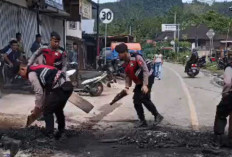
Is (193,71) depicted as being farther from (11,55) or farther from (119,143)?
(119,143)

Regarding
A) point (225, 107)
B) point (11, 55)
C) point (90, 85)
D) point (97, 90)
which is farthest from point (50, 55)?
point (97, 90)

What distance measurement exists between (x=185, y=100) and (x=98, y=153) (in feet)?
23.8

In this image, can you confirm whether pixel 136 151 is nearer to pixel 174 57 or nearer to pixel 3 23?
pixel 3 23

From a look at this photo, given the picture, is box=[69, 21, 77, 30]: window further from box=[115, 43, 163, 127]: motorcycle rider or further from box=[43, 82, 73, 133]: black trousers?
box=[43, 82, 73, 133]: black trousers

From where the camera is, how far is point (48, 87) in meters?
6.53

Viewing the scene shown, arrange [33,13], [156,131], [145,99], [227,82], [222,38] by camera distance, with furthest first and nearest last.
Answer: [222,38] → [33,13] → [145,99] → [156,131] → [227,82]

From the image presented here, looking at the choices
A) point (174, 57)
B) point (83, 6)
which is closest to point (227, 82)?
point (83, 6)

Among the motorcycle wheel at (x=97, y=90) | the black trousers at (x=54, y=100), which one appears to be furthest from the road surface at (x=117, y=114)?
the black trousers at (x=54, y=100)

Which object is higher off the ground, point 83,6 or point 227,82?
point 83,6

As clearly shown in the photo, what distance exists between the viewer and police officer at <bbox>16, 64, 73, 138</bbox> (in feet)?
20.4

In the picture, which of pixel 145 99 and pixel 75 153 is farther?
pixel 145 99

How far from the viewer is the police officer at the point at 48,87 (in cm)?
623

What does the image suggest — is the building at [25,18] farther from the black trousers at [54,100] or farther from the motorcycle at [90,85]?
the black trousers at [54,100]

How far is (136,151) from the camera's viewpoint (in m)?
6.17
